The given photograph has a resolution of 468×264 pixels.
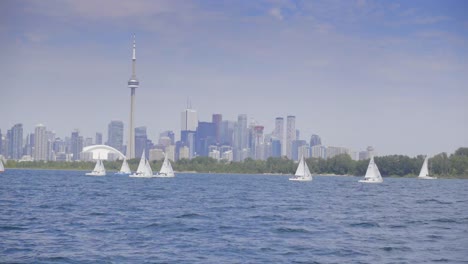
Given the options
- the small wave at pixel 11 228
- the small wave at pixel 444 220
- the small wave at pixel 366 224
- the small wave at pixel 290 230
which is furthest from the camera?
the small wave at pixel 444 220

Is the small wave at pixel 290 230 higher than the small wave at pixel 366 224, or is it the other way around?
the small wave at pixel 366 224

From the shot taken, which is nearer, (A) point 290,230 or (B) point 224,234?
(B) point 224,234

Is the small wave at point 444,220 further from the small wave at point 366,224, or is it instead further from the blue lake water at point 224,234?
the small wave at point 366,224

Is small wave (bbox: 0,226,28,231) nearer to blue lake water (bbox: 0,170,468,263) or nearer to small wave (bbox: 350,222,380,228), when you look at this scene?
blue lake water (bbox: 0,170,468,263)

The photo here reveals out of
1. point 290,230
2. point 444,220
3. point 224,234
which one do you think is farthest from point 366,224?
point 224,234

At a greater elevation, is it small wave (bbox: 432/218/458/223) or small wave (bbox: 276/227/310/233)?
small wave (bbox: 432/218/458/223)

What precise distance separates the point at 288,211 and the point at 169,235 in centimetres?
2179

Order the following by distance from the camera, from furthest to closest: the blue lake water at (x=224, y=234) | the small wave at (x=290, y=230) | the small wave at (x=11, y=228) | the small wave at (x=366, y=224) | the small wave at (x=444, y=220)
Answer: the small wave at (x=444, y=220) < the small wave at (x=366, y=224) < the small wave at (x=290, y=230) < the small wave at (x=11, y=228) < the blue lake water at (x=224, y=234)

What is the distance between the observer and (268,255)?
36.8m

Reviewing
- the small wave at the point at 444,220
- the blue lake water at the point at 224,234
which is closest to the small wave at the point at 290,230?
the blue lake water at the point at 224,234

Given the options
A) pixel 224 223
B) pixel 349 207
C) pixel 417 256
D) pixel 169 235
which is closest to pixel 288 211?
pixel 349 207

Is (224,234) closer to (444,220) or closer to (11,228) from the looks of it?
(11,228)

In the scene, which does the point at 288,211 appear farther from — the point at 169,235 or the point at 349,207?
the point at 169,235

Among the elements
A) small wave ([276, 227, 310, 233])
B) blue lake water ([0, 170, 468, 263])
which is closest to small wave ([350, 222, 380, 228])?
blue lake water ([0, 170, 468, 263])
